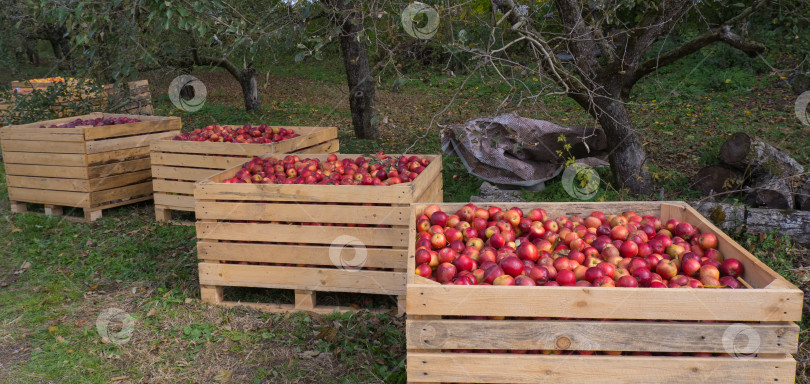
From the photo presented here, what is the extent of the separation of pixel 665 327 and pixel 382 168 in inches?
99.3

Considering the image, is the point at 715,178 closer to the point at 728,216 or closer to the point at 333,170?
the point at 728,216

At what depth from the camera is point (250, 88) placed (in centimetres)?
1153

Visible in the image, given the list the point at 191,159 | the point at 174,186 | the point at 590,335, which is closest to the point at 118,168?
the point at 174,186

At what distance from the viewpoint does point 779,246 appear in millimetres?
4234

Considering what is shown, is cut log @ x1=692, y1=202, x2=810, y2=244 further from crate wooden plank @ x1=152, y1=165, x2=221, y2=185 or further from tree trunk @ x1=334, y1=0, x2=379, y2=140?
tree trunk @ x1=334, y1=0, x2=379, y2=140

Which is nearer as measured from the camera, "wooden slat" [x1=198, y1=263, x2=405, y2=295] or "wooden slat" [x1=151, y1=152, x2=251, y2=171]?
"wooden slat" [x1=198, y1=263, x2=405, y2=295]

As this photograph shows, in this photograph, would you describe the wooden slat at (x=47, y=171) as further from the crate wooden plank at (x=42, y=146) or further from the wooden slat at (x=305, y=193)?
the wooden slat at (x=305, y=193)

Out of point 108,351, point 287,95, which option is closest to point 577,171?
point 108,351

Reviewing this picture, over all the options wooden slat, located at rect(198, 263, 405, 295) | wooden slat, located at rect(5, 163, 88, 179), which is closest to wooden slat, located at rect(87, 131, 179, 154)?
wooden slat, located at rect(5, 163, 88, 179)

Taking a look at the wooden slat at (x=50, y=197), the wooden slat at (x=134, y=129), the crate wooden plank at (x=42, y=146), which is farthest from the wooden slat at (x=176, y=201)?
the crate wooden plank at (x=42, y=146)

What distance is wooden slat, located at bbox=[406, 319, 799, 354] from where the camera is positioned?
7.02 feet

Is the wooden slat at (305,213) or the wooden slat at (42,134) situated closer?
the wooden slat at (305,213)

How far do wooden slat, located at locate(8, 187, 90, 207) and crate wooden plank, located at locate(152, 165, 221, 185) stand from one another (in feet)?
2.76

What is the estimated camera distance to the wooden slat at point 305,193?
3850mm
